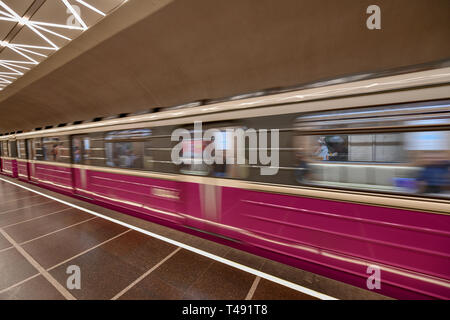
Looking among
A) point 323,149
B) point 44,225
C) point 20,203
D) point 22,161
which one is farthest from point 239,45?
point 22,161

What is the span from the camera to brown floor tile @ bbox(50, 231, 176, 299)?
2.25 m

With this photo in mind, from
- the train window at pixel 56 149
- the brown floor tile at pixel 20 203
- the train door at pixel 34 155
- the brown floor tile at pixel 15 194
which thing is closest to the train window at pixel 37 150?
the train door at pixel 34 155

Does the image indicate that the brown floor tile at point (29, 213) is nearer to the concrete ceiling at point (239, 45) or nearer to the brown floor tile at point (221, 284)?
the concrete ceiling at point (239, 45)

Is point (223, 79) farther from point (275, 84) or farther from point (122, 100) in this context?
point (122, 100)

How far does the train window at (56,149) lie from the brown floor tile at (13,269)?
10.9 feet

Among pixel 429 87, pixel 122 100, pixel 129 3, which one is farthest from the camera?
pixel 122 100

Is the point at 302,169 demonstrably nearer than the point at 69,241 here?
Yes

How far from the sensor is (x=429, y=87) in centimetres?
156

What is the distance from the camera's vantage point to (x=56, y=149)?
6.01 meters

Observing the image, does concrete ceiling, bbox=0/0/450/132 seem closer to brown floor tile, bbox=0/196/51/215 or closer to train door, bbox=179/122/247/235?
train door, bbox=179/122/247/235

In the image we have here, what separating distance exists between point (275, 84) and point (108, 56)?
4575 millimetres

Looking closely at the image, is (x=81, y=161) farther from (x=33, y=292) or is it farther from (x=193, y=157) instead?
(x=193, y=157)

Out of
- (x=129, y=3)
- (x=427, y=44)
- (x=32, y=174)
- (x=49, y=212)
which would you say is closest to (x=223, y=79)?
(x=129, y=3)

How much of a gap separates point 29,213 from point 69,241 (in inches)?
102
